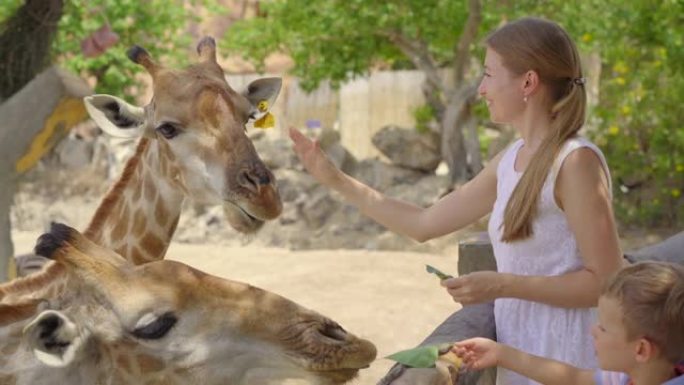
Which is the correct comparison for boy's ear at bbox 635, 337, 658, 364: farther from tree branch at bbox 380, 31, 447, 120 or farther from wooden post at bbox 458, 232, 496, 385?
tree branch at bbox 380, 31, 447, 120

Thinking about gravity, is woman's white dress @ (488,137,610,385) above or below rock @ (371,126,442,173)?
above

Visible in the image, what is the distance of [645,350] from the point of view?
2479mm

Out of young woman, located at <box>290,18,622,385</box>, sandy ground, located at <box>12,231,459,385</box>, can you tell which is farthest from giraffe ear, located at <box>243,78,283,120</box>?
young woman, located at <box>290,18,622,385</box>

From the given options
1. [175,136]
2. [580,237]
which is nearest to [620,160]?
[175,136]

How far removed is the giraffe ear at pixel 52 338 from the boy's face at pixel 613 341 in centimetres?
122

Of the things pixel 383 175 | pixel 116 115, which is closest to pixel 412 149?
pixel 383 175

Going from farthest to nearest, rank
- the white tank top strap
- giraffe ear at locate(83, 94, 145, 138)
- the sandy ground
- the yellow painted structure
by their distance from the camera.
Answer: the sandy ground < the yellow painted structure < giraffe ear at locate(83, 94, 145, 138) < the white tank top strap

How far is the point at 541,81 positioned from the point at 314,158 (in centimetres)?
82

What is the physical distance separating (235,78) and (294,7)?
7.82 metres

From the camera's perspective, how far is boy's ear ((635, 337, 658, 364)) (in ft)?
8.13

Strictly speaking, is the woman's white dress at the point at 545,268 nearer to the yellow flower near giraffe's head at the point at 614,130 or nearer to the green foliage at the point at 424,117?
the yellow flower near giraffe's head at the point at 614,130

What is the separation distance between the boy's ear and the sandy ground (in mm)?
4237

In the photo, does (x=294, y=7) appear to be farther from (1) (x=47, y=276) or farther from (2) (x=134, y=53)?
(1) (x=47, y=276)

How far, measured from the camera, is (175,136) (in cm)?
491
